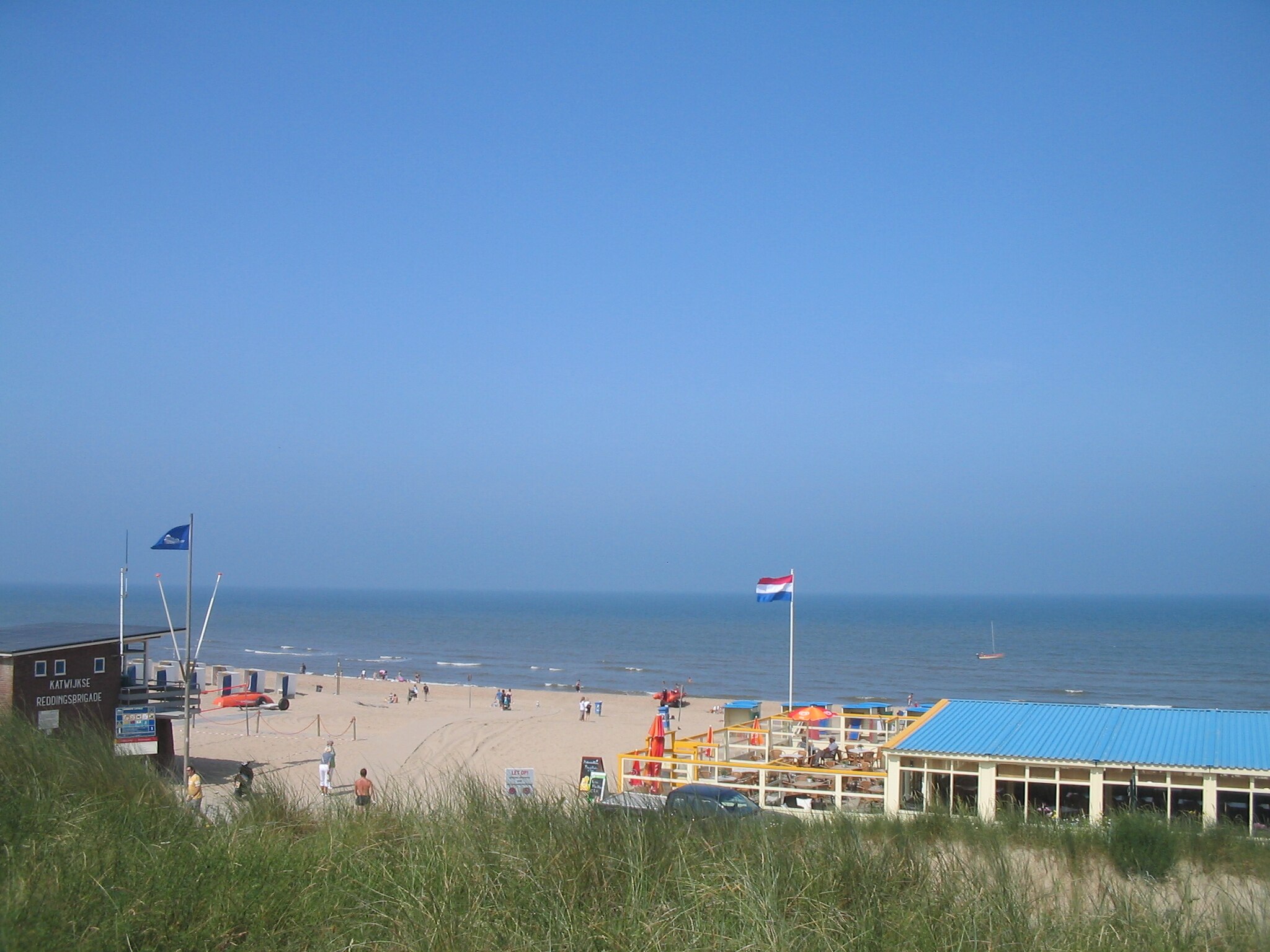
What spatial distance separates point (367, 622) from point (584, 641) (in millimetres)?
42972

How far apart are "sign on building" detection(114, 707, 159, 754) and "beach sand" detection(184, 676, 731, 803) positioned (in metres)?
1.39

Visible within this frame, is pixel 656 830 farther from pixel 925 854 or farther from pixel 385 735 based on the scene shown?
pixel 385 735

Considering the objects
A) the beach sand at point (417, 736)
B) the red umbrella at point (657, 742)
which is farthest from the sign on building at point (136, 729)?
the red umbrella at point (657, 742)

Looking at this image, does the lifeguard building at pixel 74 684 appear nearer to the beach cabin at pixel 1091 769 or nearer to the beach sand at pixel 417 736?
the beach sand at pixel 417 736

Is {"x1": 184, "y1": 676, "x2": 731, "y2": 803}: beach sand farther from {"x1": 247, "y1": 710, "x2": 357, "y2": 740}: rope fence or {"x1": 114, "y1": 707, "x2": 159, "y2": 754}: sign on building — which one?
{"x1": 114, "y1": 707, "x2": 159, "y2": 754}: sign on building

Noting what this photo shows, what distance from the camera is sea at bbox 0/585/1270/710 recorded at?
202ft

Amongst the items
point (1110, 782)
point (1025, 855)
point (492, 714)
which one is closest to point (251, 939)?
point (1025, 855)

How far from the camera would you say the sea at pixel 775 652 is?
61.5 m

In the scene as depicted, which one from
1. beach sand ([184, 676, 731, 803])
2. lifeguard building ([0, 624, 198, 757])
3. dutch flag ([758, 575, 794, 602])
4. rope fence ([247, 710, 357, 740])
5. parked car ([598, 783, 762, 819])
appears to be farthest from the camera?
rope fence ([247, 710, 357, 740])

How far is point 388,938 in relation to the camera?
21.5ft

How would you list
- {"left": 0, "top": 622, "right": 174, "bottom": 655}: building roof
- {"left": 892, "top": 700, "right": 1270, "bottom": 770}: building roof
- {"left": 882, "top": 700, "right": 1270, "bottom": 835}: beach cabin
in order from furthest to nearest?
{"left": 0, "top": 622, "right": 174, "bottom": 655}: building roof, {"left": 892, "top": 700, "right": 1270, "bottom": 770}: building roof, {"left": 882, "top": 700, "right": 1270, "bottom": 835}: beach cabin

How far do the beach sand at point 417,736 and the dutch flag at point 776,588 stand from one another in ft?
19.8

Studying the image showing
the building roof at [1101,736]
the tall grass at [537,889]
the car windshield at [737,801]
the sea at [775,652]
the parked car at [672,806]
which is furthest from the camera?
the sea at [775,652]

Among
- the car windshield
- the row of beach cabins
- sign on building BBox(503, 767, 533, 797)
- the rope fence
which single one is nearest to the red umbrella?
the row of beach cabins
